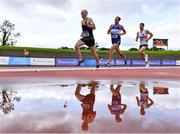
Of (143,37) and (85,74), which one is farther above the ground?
(143,37)

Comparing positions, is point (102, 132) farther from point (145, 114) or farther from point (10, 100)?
point (10, 100)

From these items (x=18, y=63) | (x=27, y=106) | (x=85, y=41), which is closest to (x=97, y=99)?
(x=27, y=106)

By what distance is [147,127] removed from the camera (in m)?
2.78

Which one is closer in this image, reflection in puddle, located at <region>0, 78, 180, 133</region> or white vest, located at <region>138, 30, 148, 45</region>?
reflection in puddle, located at <region>0, 78, 180, 133</region>

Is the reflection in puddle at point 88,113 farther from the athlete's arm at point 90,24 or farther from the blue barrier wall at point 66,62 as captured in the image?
the blue barrier wall at point 66,62

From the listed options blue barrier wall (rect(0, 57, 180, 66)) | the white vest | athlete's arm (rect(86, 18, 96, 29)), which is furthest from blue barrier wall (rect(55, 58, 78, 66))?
athlete's arm (rect(86, 18, 96, 29))

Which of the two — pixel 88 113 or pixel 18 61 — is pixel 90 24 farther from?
pixel 18 61

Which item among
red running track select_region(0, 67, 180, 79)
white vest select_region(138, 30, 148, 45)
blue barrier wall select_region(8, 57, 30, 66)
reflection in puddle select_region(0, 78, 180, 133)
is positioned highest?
white vest select_region(138, 30, 148, 45)

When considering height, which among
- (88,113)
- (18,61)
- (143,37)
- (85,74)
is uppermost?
(143,37)

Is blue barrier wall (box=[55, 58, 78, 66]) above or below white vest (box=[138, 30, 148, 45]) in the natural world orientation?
below

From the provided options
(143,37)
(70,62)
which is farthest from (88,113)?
(70,62)

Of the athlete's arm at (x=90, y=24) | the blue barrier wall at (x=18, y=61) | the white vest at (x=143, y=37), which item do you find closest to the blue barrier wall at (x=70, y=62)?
the blue barrier wall at (x=18, y=61)

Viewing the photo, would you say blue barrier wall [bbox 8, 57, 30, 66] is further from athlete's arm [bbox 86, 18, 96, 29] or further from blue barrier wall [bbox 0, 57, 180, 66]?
athlete's arm [bbox 86, 18, 96, 29]

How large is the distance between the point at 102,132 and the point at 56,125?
416 mm
